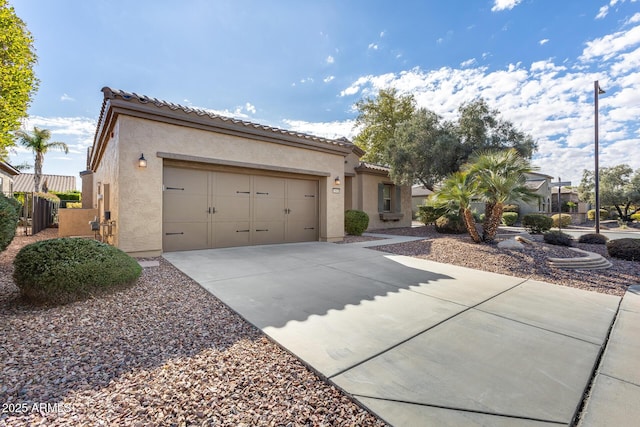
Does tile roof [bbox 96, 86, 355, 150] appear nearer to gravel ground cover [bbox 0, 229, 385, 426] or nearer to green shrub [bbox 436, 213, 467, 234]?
gravel ground cover [bbox 0, 229, 385, 426]

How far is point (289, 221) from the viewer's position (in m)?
10.2

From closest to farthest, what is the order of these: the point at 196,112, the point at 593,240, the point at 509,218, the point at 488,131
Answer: the point at 196,112
the point at 593,240
the point at 488,131
the point at 509,218

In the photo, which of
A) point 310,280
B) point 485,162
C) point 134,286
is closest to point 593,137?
point 485,162

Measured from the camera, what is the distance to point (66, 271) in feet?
12.4

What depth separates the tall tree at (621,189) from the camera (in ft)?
86.8

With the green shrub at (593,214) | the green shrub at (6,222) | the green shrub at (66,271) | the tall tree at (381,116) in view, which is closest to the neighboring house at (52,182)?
the tall tree at (381,116)

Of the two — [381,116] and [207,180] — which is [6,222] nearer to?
[207,180]

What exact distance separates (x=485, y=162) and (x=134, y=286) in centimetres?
943

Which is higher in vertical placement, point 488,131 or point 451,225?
point 488,131

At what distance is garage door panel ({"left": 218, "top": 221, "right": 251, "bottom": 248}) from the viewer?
28.3 ft

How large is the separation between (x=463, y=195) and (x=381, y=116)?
21165 millimetres

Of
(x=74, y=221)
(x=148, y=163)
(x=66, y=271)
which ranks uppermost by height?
(x=148, y=163)

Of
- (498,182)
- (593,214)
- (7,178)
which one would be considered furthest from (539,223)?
(7,178)

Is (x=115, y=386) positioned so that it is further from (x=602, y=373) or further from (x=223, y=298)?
(x=602, y=373)
